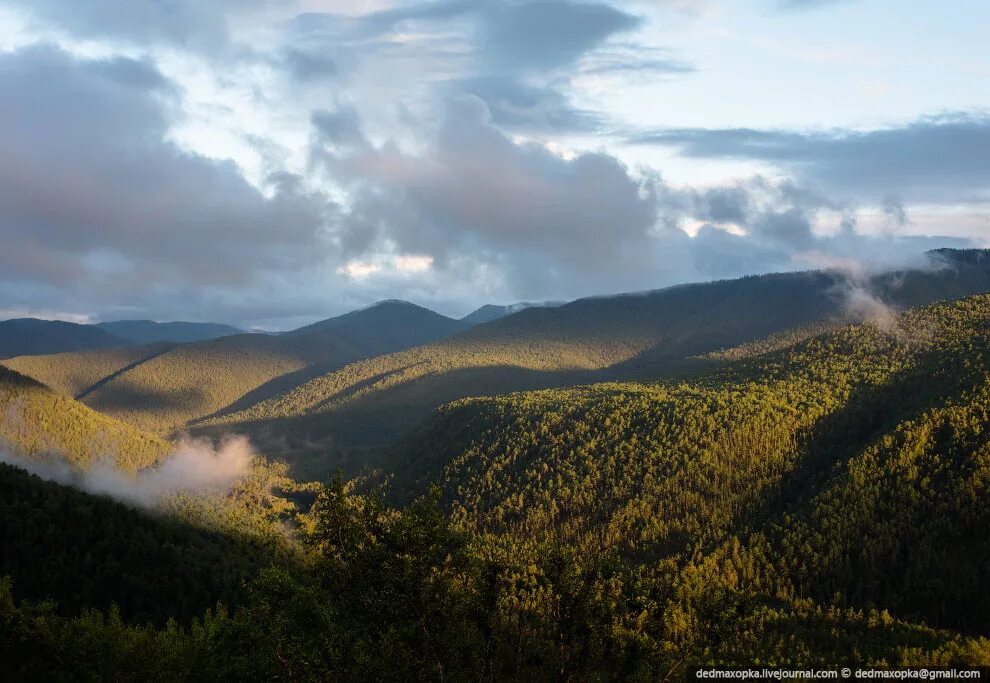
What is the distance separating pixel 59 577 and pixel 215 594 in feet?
131

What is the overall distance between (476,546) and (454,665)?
32.0ft

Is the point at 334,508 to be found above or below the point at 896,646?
above

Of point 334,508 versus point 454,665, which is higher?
point 334,508

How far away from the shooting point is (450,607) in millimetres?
54969

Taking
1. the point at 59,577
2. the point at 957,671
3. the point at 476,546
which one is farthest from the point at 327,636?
the point at 59,577

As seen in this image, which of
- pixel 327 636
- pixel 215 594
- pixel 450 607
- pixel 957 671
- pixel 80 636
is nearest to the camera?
pixel 327 636

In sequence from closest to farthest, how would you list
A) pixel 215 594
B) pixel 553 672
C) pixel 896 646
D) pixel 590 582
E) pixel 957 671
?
pixel 590 582 → pixel 553 672 → pixel 957 671 → pixel 896 646 → pixel 215 594

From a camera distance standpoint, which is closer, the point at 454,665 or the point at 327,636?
the point at 327,636

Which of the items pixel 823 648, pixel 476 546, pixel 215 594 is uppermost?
pixel 476 546

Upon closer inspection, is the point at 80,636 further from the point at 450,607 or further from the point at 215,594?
the point at 215,594

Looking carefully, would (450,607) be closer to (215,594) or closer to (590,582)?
(590,582)

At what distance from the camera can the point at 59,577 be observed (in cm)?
17975

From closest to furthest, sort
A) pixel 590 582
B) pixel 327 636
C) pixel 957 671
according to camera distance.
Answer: pixel 327 636, pixel 590 582, pixel 957 671

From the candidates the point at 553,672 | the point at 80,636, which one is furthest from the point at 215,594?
the point at 553,672
